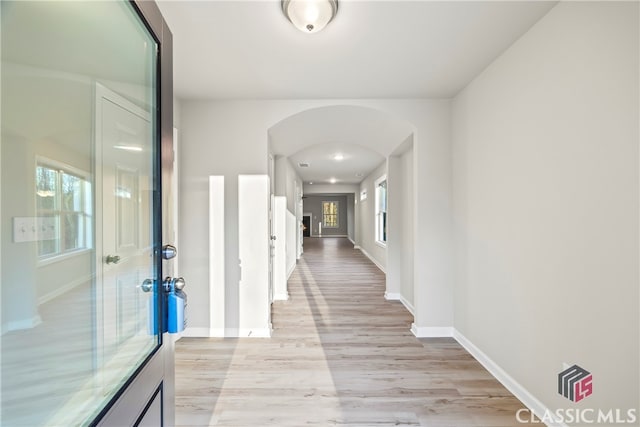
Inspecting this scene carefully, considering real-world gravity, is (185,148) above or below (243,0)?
below

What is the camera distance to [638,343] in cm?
130

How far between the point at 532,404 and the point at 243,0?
9.96ft

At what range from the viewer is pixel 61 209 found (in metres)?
0.71

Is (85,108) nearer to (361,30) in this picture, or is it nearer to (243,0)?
(243,0)

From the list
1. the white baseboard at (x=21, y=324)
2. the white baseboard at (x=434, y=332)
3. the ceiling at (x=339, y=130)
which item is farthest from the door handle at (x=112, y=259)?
the white baseboard at (x=434, y=332)

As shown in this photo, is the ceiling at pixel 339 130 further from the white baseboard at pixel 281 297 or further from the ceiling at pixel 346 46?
the white baseboard at pixel 281 297

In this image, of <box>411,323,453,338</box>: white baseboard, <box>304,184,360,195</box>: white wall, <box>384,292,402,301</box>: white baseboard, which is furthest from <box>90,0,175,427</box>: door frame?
<box>304,184,360,195</box>: white wall

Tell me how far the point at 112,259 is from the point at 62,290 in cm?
25

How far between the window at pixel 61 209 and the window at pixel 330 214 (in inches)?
628

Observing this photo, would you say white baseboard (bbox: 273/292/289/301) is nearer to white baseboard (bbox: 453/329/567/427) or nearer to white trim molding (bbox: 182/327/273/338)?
white trim molding (bbox: 182/327/273/338)

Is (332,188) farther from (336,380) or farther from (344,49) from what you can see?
(336,380)

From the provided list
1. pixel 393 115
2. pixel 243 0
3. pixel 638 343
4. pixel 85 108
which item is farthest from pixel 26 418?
pixel 393 115

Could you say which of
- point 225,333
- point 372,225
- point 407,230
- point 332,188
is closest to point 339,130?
point 407,230

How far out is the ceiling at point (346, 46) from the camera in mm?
1722
